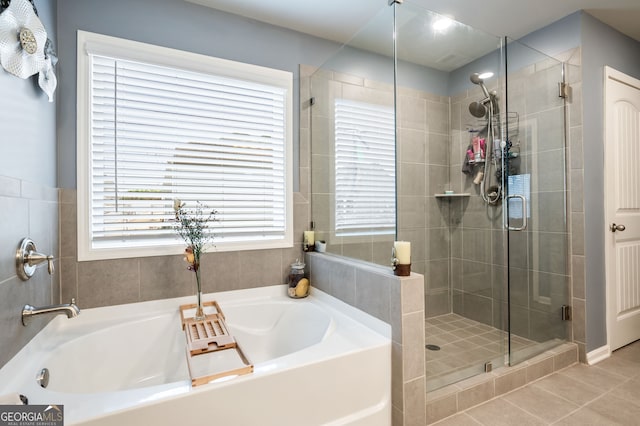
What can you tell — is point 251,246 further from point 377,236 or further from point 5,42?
point 5,42

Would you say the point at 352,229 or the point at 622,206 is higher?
the point at 622,206

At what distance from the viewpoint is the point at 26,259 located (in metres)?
1.34

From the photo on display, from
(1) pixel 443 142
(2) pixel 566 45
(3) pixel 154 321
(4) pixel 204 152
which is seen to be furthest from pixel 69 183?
(2) pixel 566 45

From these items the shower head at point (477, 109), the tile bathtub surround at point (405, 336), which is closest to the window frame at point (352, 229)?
the tile bathtub surround at point (405, 336)

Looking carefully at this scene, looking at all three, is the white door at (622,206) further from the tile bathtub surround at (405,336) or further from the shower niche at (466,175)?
the tile bathtub surround at (405,336)

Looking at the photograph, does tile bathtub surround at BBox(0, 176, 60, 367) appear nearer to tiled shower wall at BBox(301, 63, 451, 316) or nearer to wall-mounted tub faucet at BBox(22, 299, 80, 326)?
wall-mounted tub faucet at BBox(22, 299, 80, 326)

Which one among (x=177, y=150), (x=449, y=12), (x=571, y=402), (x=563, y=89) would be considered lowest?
(x=571, y=402)

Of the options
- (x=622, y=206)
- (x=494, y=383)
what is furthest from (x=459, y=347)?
(x=622, y=206)

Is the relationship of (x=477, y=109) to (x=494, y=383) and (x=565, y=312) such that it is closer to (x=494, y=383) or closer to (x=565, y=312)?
(x=565, y=312)

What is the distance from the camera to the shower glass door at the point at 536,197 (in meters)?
2.26

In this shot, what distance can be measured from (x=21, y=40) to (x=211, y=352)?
156 cm

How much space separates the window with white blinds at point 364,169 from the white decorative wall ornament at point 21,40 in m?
1.69

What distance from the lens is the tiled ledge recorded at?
164 cm

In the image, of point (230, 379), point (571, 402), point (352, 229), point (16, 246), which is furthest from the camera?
point (352, 229)
